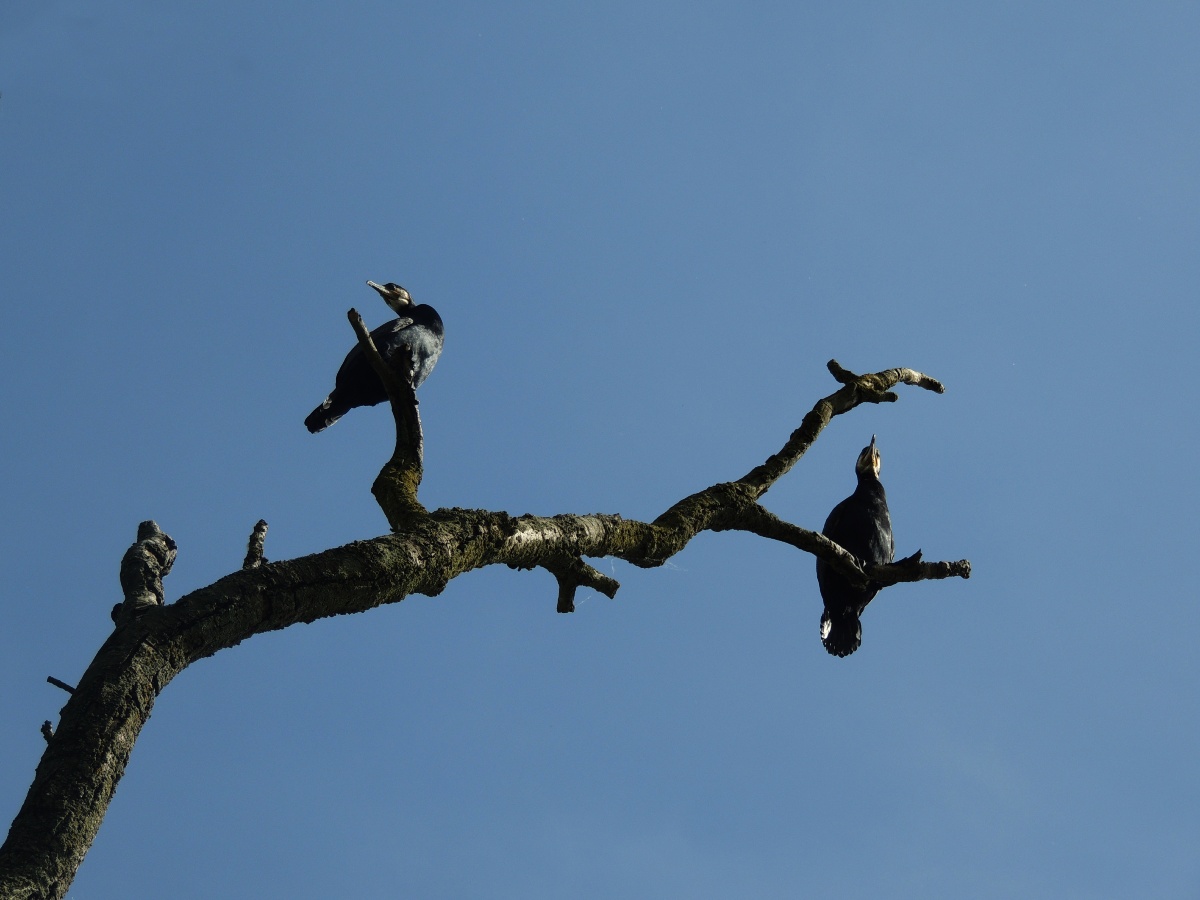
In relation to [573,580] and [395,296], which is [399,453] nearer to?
[573,580]

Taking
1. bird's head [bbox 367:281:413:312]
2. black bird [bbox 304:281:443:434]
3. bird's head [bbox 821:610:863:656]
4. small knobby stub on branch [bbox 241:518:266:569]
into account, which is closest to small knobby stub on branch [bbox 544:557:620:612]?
small knobby stub on branch [bbox 241:518:266:569]

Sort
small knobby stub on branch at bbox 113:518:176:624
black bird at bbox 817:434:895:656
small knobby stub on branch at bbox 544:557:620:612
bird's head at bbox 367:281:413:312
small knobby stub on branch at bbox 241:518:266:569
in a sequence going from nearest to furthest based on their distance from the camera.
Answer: small knobby stub on branch at bbox 113:518:176:624 → small knobby stub on branch at bbox 241:518:266:569 → small knobby stub on branch at bbox 544:557:620:612 → black bird at bbox 817:434:895:656 → bird's head at bbox 367:281:413:312

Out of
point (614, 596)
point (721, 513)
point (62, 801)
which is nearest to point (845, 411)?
point (721, 513)

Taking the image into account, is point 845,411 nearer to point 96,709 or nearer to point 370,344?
point 370,344

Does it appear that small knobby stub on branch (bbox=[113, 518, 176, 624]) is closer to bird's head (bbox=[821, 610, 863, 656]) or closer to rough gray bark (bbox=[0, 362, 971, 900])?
rough gray bark (bbox=[0, 362, 971, 900])

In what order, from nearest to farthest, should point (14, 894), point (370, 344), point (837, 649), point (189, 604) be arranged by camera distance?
point (14, 894) < point (189, 604) < point (370, 344) < point (837, 649)

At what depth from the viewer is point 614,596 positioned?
366 cm

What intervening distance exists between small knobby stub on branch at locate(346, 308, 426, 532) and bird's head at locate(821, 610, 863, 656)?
2344 millimetres

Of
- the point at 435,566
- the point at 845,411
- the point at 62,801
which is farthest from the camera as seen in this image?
the point at 845,411

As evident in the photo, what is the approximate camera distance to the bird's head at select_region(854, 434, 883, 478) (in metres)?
6.64

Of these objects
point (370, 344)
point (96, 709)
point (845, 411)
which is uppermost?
point (845, 411)

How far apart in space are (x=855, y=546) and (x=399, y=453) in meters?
2.87

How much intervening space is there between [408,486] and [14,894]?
1590mm

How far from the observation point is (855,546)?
5.59m
